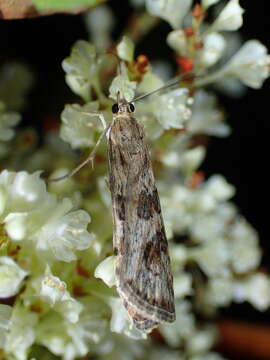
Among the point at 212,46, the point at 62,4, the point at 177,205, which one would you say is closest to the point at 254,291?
the point at 177,205

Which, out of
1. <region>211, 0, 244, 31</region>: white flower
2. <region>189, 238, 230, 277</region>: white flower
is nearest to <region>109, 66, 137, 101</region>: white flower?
<region>211, 0, 244, 31</region>: white flower

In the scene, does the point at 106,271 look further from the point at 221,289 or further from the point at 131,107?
the point at 221,289

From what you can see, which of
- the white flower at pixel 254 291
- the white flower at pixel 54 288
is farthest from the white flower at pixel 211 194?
the white flower at pixel 54 288

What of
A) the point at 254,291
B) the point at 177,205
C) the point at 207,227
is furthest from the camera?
the point at 254,291

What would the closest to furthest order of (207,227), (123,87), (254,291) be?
(123,87), (207,227), (254,291)

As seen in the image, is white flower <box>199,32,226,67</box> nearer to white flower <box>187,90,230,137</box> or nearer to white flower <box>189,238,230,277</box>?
white flower <box>187,90,230,137</box>

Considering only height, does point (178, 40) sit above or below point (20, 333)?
above

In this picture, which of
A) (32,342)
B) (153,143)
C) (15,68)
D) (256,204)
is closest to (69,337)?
(32,342)

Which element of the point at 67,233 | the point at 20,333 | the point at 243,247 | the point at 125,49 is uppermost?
the point at 125,49

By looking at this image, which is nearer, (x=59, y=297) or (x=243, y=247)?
(x=59, y=297)
